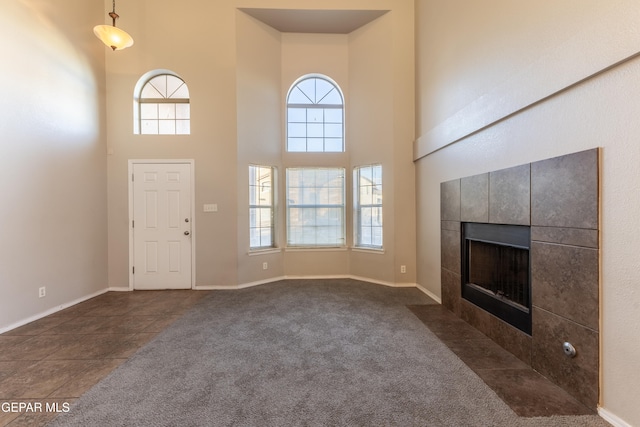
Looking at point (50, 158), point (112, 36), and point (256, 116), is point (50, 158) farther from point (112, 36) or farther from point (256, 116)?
point (256, 116)

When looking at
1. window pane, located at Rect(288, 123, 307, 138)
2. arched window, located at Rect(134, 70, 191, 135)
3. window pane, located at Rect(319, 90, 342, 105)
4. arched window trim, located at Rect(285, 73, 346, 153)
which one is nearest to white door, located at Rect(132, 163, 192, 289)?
arched window, located at Rect(134, 70, 191, 135)

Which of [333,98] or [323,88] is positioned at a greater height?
[323,88]

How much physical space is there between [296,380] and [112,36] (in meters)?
4.16

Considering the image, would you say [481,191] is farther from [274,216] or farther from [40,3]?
[40,3]

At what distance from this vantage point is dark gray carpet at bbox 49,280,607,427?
5.20ft

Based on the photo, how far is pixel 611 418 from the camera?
4.99ft

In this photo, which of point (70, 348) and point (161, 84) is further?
point (161, 84)

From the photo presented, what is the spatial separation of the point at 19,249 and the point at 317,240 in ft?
12.6

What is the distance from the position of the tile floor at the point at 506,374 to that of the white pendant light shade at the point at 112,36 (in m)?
4.78

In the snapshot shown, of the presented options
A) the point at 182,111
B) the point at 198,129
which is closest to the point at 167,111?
the point at 182,111

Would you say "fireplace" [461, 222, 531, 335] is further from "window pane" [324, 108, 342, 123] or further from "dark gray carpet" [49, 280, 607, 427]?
"window pane" [324, 108, 342, 123]

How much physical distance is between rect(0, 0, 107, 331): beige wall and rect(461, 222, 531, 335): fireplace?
485cm

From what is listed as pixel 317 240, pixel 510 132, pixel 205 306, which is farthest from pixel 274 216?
pixel 510 132

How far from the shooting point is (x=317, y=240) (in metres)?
5.04
